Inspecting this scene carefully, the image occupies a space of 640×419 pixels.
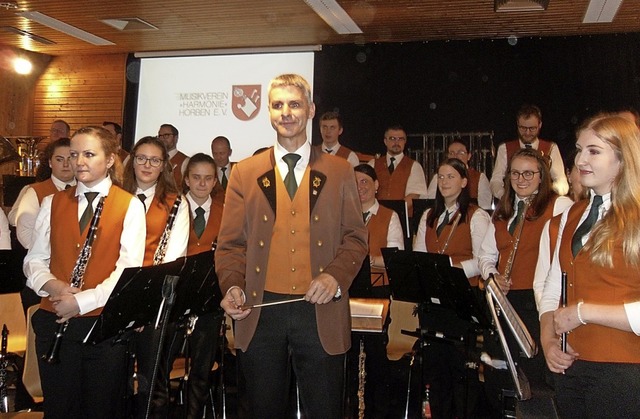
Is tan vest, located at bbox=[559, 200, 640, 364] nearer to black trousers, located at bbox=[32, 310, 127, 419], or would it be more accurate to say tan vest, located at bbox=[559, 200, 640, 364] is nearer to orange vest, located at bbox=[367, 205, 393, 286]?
black trousers, located at bbox=[32, 310, 127, 419]

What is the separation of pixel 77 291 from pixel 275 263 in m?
1.04

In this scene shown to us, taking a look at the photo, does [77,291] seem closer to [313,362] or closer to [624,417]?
[313,362]

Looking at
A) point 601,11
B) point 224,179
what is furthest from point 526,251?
point 601,11

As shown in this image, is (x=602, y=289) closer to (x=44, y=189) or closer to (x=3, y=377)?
(x=3, y=377)

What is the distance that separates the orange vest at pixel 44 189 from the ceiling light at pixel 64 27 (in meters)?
4.67

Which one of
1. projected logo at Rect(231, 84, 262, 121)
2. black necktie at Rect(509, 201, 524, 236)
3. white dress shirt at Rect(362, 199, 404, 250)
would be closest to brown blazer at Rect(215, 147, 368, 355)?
black necktie at Rect(509, 201, 524, 236)

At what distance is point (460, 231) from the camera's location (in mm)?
5188

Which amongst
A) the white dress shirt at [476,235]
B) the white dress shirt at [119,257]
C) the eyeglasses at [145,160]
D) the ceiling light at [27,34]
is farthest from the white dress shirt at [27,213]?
the ceiling light at [27,34]

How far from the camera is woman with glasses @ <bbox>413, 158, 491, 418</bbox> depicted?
→ 16.4ft

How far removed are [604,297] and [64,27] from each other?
943cm

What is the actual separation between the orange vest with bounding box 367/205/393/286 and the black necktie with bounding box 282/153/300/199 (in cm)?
280

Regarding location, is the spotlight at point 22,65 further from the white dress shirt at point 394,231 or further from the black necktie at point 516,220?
the black necktie at point 516,220

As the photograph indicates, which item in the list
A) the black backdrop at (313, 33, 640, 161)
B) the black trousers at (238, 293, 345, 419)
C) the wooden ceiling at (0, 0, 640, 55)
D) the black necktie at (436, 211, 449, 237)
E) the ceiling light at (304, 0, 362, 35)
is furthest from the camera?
the black backdrop at (313, 33, 640, 161)

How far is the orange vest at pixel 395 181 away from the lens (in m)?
8.09
